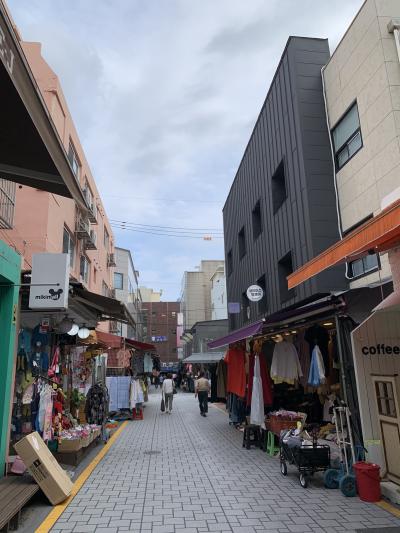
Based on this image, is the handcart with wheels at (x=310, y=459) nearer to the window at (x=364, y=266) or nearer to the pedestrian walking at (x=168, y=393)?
the window at (x=364, y=266)

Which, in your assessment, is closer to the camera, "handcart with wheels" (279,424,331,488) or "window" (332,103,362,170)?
A: "handcart with wheels" (279,424,331,488)

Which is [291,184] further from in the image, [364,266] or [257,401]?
[257,401]

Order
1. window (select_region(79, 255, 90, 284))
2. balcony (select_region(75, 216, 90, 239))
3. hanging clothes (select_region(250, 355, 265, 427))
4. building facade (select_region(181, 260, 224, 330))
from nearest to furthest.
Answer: hanging clothes (select_region(250, 355, 265, 427)) → balcony (select_region(75, 216, 90, 239)) → window (select_region(79, 255, 90, 284)) → building facade (select_region(181, 260, 224, 330))

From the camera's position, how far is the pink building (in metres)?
12.6

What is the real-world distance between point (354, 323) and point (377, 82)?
267 inches

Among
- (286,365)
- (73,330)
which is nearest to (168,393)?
(286,365)

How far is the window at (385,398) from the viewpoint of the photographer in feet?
21.3

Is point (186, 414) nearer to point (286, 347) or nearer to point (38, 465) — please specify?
point (286, 347)

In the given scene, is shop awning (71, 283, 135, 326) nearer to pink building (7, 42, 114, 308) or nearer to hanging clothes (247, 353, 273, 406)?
pink building (7, 42, 114, 308)

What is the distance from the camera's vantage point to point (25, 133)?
3.58 meters

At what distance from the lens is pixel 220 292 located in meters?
47.7

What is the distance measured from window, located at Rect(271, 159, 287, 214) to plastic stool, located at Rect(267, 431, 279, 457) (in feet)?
27.8

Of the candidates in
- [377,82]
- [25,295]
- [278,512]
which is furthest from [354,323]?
[377,82]

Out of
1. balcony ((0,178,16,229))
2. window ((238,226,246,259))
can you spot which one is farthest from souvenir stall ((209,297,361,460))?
window ((238,226,246,259))
